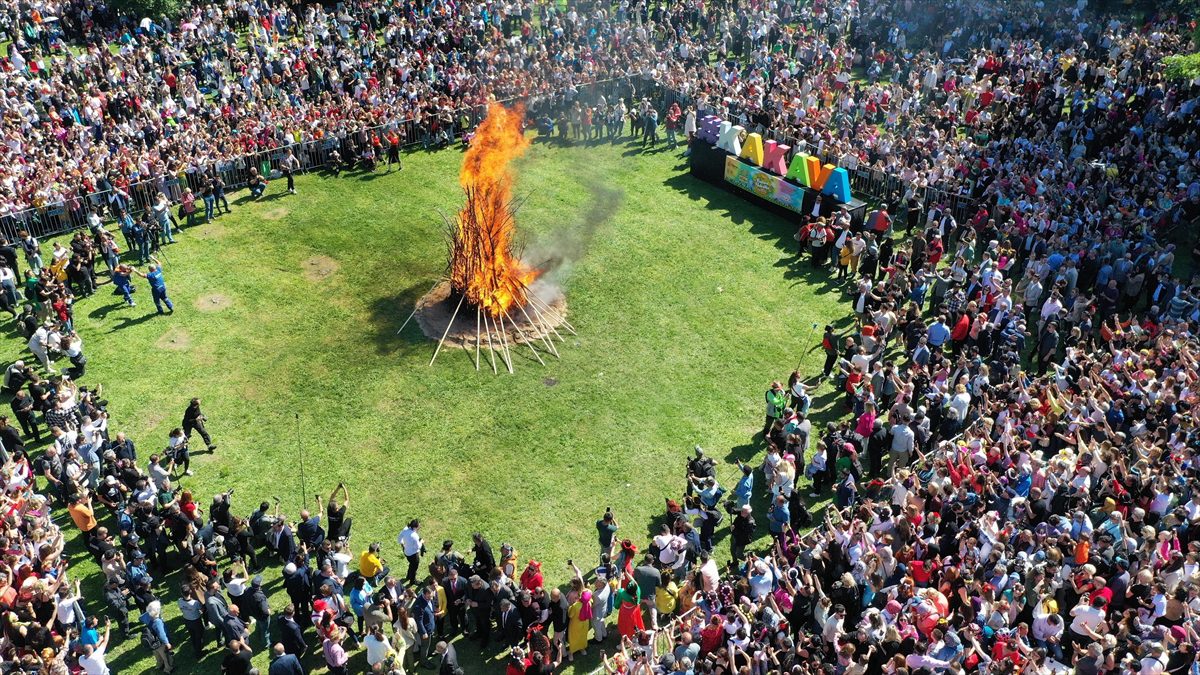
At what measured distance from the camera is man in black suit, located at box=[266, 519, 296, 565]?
17938 millimetres

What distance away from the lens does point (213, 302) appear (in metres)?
27.2

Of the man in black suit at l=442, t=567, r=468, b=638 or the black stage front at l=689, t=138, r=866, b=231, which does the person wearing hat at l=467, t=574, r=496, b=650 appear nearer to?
the man in black suit at l=442, t=567, r=468, b=638

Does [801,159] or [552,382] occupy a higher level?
[801,159]

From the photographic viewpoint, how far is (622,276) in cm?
2866

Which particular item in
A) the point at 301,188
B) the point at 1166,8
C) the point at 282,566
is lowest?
the point at 282,566

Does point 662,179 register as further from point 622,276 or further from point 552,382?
point 552,382

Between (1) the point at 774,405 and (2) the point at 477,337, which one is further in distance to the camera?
(2) the point at 477,337

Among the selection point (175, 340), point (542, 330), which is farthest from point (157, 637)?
point (542, 330)

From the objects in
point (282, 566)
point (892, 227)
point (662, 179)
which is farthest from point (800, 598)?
point (662, 179)

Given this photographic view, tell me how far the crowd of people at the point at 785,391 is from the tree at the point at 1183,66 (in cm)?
104

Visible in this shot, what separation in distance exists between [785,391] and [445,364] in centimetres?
796

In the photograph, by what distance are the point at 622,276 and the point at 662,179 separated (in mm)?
7108

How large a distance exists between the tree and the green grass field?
41.5 ft

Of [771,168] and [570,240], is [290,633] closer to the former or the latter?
[570,240]
